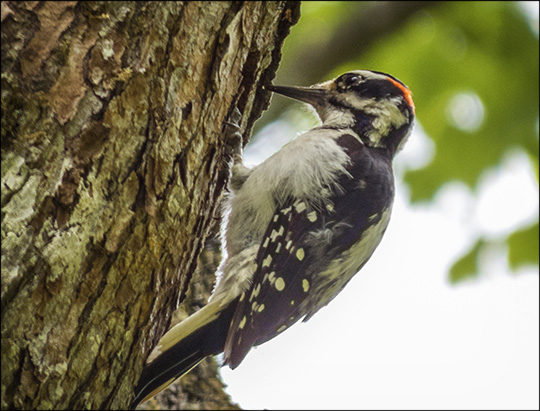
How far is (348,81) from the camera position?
324cm

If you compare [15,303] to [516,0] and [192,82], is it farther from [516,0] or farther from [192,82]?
[516,0]

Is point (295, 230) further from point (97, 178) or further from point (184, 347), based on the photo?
point (97, 178)

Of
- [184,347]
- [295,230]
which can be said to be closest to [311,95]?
[295,230]

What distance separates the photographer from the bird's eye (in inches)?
127

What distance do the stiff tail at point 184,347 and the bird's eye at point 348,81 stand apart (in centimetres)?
121

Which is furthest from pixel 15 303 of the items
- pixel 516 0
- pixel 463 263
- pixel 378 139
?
pixel 516 0

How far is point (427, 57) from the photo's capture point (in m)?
4.29

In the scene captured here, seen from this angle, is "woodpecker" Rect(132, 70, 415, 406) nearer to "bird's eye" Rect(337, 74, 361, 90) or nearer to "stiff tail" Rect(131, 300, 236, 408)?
"stiff tail" Rect(131, 300, 236, 408)

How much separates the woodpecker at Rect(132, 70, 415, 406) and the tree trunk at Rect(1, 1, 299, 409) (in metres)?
0.57

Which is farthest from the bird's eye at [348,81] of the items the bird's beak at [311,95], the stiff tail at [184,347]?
the stiff tail at [184,347]

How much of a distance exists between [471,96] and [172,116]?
108 inches

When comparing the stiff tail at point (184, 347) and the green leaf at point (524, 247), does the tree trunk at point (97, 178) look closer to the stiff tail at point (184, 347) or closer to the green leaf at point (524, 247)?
the stiff tail at point (184, 347)

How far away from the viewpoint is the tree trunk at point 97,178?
1.58 meters

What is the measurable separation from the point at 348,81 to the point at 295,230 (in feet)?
2.97
